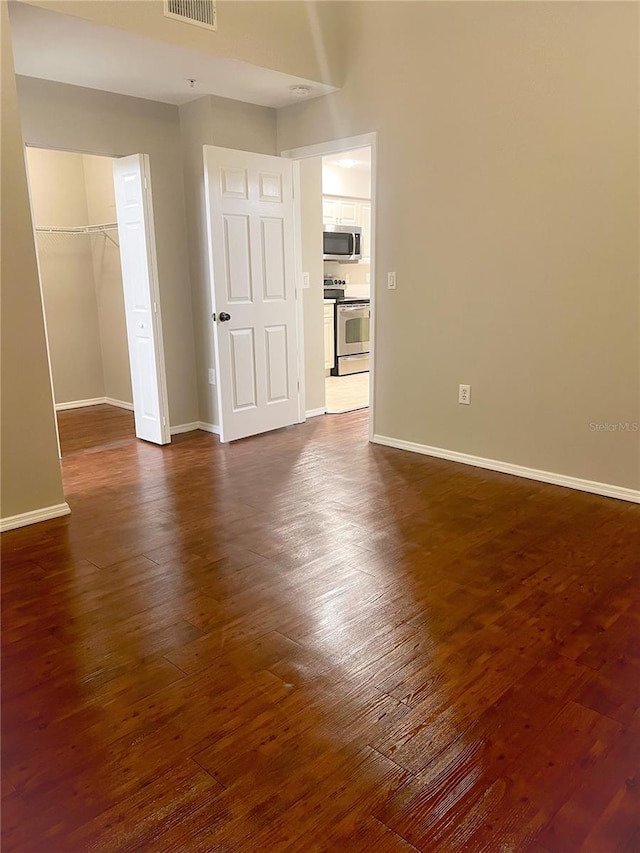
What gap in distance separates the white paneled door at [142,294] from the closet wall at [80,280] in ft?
3.82

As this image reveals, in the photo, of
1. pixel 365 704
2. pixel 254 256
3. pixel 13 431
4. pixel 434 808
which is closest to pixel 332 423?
pixel 254 256

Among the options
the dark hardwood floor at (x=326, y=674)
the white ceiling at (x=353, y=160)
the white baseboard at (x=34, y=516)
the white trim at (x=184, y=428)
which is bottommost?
the dark hardwood floor at (x=326, y=674)

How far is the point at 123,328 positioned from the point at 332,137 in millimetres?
2704

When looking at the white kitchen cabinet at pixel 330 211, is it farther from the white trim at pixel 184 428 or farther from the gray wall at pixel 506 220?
the white trim at pixel 184 428

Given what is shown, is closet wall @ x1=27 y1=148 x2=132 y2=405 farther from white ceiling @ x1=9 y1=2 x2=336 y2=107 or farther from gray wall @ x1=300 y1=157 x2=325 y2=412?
gray wall @ x1=300 y1=157 x2=325 y2=412

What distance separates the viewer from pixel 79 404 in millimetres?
6062

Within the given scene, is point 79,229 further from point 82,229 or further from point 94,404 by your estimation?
point 94,404

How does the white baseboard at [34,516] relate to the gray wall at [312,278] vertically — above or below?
below

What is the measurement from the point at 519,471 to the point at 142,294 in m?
2.95

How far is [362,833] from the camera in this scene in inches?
55.1

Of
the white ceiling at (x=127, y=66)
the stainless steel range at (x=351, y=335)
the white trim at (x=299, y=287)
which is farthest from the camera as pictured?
the stainless steel range at (x=351, y=335)

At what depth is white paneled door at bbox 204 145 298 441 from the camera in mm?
4305

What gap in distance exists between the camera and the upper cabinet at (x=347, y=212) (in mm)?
7566

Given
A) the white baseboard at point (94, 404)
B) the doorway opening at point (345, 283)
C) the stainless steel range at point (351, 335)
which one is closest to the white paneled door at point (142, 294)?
the white baseboard at point (94, 404)
